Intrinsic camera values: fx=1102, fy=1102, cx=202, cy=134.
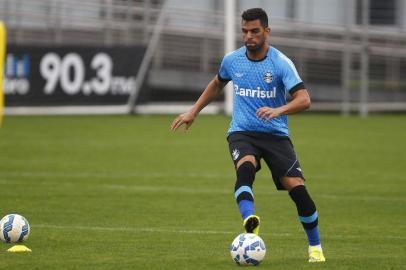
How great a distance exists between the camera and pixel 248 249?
28.2 ft

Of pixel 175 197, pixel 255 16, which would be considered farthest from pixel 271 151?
pixel 175 197

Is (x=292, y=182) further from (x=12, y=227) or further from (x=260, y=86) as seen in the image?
(x=12, y=227)

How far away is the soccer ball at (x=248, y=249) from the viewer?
28.2ft

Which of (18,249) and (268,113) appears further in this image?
(18,249)

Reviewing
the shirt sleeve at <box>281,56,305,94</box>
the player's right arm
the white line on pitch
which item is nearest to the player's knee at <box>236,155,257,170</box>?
the shirt sleeve at <box>281,56,305,94</box>

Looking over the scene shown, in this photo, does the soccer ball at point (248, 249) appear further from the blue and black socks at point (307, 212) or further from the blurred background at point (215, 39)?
the blurred background at point (215, 39)

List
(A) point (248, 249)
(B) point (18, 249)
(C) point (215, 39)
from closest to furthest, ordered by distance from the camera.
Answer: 1. (A) point (248, 249)
2. (B) point (18, 249)
3. (C) point (215, 39)

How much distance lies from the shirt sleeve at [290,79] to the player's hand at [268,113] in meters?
0.35

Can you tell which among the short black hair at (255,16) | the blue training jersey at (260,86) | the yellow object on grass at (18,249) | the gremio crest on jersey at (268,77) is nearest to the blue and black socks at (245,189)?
the blue training jersey at (260,86)

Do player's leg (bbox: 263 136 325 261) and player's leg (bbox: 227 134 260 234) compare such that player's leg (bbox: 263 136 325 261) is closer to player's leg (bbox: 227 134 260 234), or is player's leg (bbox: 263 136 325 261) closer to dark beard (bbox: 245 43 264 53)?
player's leg (bbox: 227 134 260 234)

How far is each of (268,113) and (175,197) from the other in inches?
235

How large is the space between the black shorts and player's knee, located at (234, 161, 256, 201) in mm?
120

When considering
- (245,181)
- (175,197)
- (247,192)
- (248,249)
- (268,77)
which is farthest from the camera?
(175,197)

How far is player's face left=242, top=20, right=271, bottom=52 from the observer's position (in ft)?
29.9
